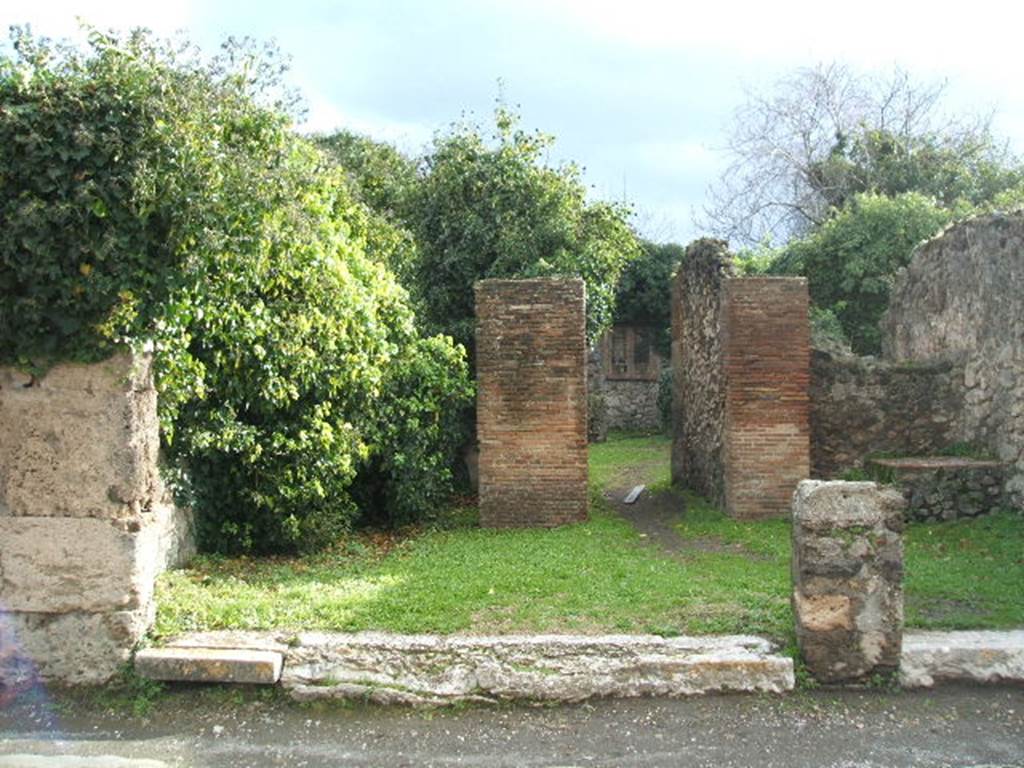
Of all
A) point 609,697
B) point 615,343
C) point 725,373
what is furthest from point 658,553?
point 615,343

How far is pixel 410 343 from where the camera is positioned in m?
9.35

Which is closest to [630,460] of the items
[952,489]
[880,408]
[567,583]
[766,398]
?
[880,408]

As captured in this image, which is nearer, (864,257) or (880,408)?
(880,408)

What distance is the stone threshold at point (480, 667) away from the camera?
4785 mm

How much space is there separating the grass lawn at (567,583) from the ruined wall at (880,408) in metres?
1.26

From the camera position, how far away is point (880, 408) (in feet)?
32.3

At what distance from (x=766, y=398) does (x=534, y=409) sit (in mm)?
2272

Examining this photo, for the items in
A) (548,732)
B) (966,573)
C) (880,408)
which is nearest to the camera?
(548,732)

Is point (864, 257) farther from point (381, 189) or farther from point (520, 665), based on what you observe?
point (520, 665)

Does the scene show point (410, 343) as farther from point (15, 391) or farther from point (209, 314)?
point (15, 391)

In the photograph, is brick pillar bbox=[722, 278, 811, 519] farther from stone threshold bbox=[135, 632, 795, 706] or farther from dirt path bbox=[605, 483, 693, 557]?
stone threshold bbox=[135, 632, 795, 706]

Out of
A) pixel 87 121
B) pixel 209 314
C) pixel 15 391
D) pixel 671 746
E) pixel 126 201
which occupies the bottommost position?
pixel 671 746

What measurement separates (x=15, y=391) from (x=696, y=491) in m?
7.78

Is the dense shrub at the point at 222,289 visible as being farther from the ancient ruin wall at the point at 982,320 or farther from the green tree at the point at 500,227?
the ancient ruin wall at the point at 982,320
